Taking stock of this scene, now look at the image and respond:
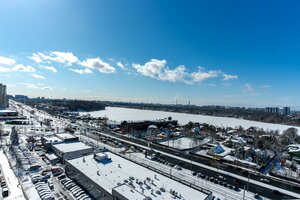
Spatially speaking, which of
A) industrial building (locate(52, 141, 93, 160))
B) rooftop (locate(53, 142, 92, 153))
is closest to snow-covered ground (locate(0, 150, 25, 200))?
industrial building (locate(52, 141, 93, 160))

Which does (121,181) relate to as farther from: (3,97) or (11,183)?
(3,97)

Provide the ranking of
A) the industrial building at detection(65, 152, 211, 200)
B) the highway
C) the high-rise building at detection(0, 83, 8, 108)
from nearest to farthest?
the industrial building at detection(65, 152, 211, 200), the highway, the high-rise building at detection(0, 83, 8, 108)

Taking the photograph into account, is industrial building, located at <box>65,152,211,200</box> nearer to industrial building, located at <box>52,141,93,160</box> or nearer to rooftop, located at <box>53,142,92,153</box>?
industrial building, located at <box>52,141,93,160</box>

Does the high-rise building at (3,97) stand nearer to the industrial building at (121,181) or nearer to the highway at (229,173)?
the highway at (229,173)

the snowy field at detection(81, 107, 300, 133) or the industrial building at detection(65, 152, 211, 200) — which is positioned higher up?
the snowy field at detection(81, 107, 300, 133)

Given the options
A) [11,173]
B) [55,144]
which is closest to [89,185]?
[11,173]
